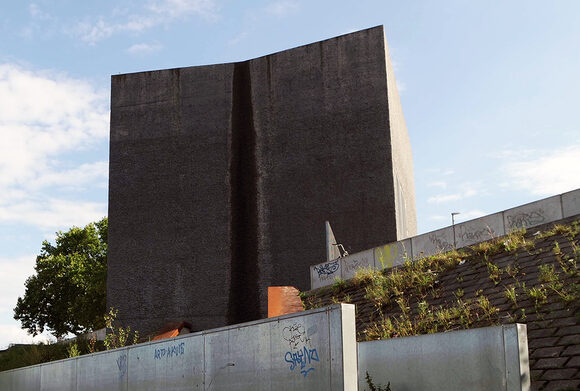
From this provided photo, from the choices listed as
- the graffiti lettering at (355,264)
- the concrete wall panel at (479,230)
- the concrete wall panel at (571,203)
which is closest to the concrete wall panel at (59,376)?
the graffiti lettering at (355,264)

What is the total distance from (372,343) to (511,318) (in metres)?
3.33

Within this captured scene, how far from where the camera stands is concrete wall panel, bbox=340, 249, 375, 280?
21.0 meters

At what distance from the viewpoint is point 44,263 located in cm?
4859

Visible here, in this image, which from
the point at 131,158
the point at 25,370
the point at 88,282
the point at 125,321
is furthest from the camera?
the point at 88,282

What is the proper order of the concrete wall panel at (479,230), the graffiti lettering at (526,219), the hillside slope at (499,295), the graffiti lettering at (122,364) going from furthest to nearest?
1. the concrete wall panel at (479,230)
2. the graffiti lettering at (526,219)
3. the graffiti lettering at (122,364)
4. the hillside slope at (499,295)

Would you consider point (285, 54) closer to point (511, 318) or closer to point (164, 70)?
point (164, 70)

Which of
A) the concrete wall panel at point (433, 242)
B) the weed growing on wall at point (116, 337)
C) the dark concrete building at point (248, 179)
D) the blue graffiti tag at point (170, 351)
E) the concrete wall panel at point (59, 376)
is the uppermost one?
the dark concrete building at point (248, 179)

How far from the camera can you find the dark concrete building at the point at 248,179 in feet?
97.1

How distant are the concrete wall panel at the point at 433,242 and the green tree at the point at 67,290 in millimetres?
32187

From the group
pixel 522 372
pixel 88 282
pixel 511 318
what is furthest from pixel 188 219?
pixel 522 372

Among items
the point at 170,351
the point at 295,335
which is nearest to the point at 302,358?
the point at 295,335

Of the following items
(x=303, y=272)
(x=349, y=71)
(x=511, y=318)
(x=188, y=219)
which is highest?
(x=349, y=71)

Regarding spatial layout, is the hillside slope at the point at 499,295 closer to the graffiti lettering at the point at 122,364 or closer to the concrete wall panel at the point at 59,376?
the graffiti lettering at the point at 122,364

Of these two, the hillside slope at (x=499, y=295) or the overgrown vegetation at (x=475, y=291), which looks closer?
the hillside slope at (x=499, y=295)
